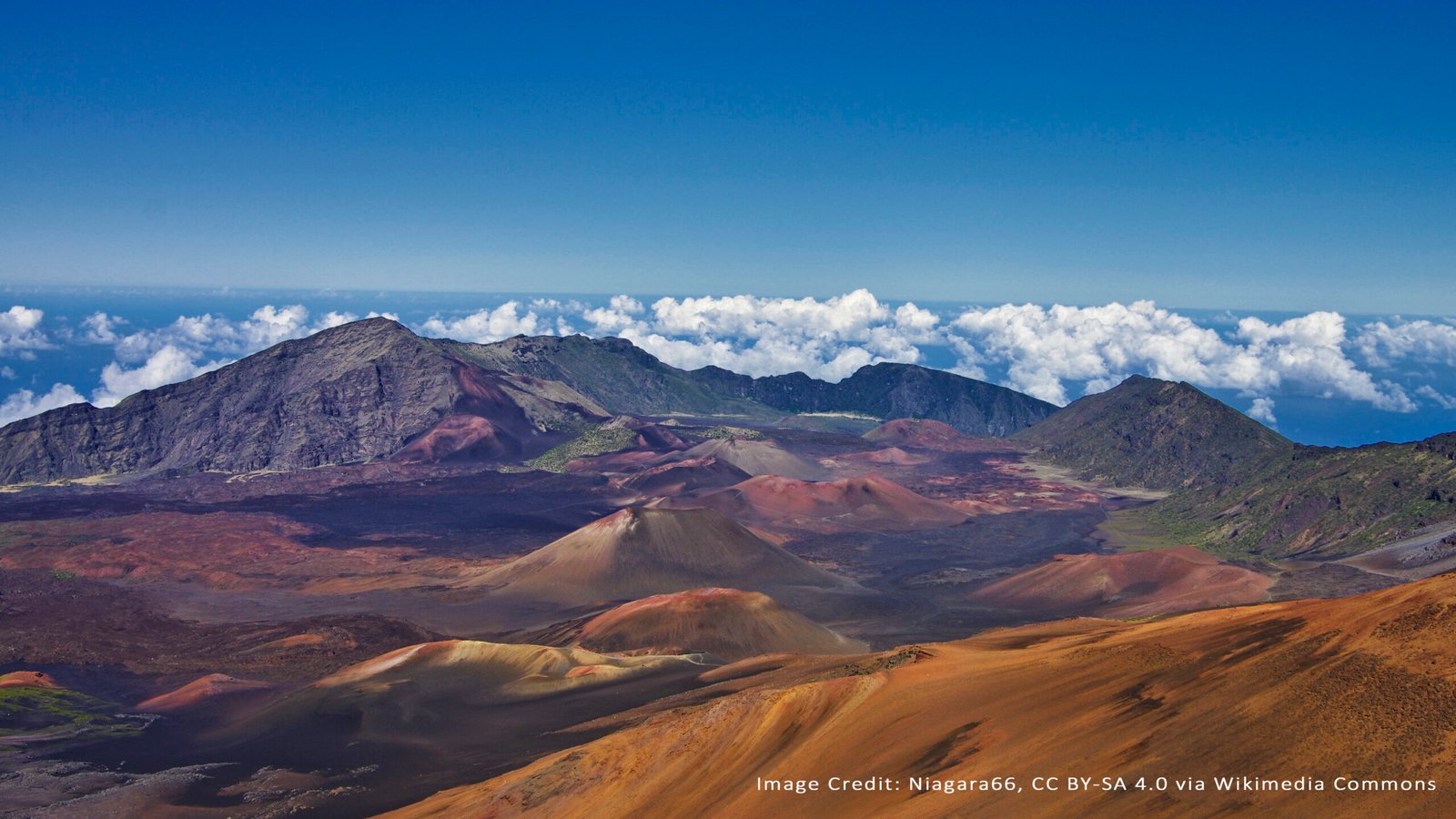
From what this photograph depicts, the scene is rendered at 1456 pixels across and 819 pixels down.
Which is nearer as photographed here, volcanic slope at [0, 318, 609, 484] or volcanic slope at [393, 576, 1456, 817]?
volcanic slope at [393, 576, 1456, 817]

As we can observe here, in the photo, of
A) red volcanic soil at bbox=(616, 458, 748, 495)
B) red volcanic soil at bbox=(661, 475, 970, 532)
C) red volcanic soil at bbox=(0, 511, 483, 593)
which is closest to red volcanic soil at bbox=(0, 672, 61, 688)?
red volcanic soil at bbox=(0, 511, 483, 593)

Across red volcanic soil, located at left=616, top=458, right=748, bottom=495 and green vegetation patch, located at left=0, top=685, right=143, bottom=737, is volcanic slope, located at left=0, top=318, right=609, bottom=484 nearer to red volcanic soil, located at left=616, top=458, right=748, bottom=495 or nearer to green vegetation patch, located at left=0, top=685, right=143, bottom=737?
red volcanic soil, located at left=616, top=458, right=748, bottom=495

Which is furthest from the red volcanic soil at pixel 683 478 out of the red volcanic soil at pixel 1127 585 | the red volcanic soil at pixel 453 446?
the red volcanic soil at pixel 1127 585

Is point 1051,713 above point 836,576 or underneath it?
above

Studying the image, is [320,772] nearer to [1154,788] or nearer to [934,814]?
[934,814]

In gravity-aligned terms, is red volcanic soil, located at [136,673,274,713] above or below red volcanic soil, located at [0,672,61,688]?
below

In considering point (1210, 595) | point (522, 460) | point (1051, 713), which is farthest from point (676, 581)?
point (522, 460)
